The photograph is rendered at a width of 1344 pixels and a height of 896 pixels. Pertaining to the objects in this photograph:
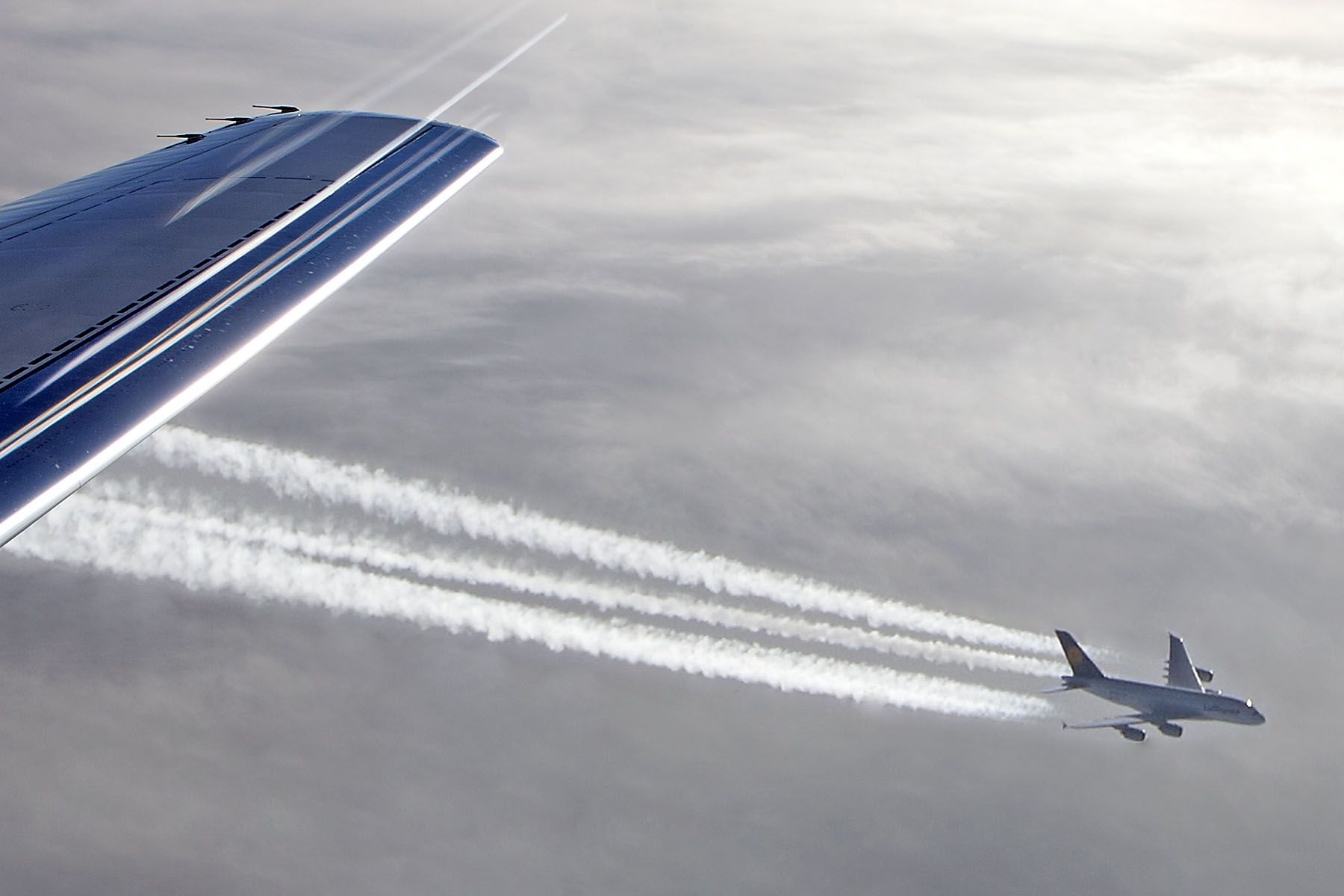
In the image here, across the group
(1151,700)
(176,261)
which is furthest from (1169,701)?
(176,261)

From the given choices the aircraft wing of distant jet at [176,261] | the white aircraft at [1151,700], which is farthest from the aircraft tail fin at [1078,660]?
the aircraft wing of distant jet at [176,261]

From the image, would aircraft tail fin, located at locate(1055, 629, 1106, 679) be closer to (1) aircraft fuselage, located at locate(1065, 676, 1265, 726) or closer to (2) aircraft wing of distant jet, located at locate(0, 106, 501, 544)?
(1) aircraft fuselage, located at locate(1065, 676, 1265, 726)

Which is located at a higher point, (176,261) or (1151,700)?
(176,261)

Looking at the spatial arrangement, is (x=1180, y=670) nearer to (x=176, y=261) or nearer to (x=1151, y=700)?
(x=1151, y=700)

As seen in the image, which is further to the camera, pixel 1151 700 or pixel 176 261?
pixel 1151 700

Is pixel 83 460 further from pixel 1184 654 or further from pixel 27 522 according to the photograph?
pixel 1184 654

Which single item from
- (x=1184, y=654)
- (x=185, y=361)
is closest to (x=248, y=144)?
(x=185, y=361)

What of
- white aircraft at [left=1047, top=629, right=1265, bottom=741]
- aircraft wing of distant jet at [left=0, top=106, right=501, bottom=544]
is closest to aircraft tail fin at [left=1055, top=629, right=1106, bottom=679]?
white aircraft at [left=1047, top=629, right=1265, bottom=741]
